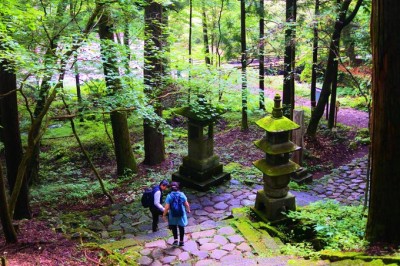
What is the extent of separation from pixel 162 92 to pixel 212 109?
1511 millimetres

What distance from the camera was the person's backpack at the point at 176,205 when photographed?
23.2 feet

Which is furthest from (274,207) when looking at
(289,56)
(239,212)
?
(289,56)

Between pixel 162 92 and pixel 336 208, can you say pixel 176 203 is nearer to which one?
pixel 336 208

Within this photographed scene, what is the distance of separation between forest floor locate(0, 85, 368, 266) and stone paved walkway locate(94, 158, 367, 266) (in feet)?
3.58

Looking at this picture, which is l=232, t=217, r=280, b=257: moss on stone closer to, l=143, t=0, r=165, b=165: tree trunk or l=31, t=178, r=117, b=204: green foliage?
l=143, t=0, r=165, b=165: tree trunk

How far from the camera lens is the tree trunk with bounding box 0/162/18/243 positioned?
6.04 meters

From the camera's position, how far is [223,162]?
46.1 feet

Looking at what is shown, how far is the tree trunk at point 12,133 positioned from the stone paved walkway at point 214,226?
215cm

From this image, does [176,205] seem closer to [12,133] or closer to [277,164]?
[277,164]

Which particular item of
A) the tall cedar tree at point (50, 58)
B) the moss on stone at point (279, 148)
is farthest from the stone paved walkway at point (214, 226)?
the tall cedar tree at point (50, 58)

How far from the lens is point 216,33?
66.5 ft

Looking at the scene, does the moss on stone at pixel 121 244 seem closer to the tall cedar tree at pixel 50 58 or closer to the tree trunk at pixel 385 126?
the tall cedar tree at pixel 50 58

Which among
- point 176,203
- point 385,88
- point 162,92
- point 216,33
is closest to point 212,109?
point 162,92

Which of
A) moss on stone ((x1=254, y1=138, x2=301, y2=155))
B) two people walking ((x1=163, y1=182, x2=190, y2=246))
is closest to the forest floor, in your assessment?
two people walking ((x1=163, y1=182, x2=190, y2=246))
